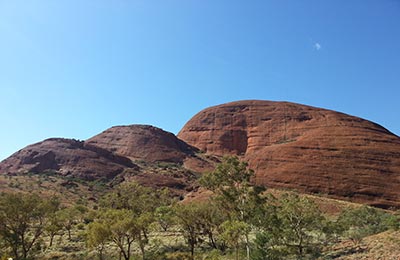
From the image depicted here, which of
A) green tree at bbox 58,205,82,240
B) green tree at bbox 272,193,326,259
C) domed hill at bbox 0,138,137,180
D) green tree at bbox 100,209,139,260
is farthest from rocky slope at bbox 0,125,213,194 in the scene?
green tree at bbox 272,193,326,259

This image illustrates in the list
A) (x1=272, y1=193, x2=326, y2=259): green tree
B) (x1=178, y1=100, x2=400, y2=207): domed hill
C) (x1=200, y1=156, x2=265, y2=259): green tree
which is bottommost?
(x1=272, y1=193, x2=326, y2=259): green tree

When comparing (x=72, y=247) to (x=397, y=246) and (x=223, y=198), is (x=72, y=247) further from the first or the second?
(x=397, y=246)

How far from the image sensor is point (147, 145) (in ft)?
375

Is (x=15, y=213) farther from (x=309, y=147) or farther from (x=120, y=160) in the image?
(x=309, y=147)

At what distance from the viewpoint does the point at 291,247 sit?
29578 millimetres

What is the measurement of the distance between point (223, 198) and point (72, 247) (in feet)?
63.7

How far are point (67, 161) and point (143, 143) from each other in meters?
26.7

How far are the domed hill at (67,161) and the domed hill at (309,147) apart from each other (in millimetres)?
36972

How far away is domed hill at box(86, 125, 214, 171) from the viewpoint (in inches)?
4299

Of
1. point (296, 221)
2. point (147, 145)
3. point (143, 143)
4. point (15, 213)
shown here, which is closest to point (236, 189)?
point (296, 221)

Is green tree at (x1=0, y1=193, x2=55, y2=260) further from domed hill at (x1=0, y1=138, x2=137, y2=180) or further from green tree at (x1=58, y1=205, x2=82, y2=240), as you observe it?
domed hill at (x1=0, y1=138, x2=137, y2=180)

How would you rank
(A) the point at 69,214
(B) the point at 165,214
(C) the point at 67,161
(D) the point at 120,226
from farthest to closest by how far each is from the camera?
1. (C) the point at 67,161
2. (A) the point at 69,214
3. (B) the point at 165,214
4. (D) the point at 120,226

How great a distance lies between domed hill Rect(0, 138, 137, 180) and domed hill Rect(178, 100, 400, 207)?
121ft

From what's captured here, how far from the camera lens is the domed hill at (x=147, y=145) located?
10919cm
